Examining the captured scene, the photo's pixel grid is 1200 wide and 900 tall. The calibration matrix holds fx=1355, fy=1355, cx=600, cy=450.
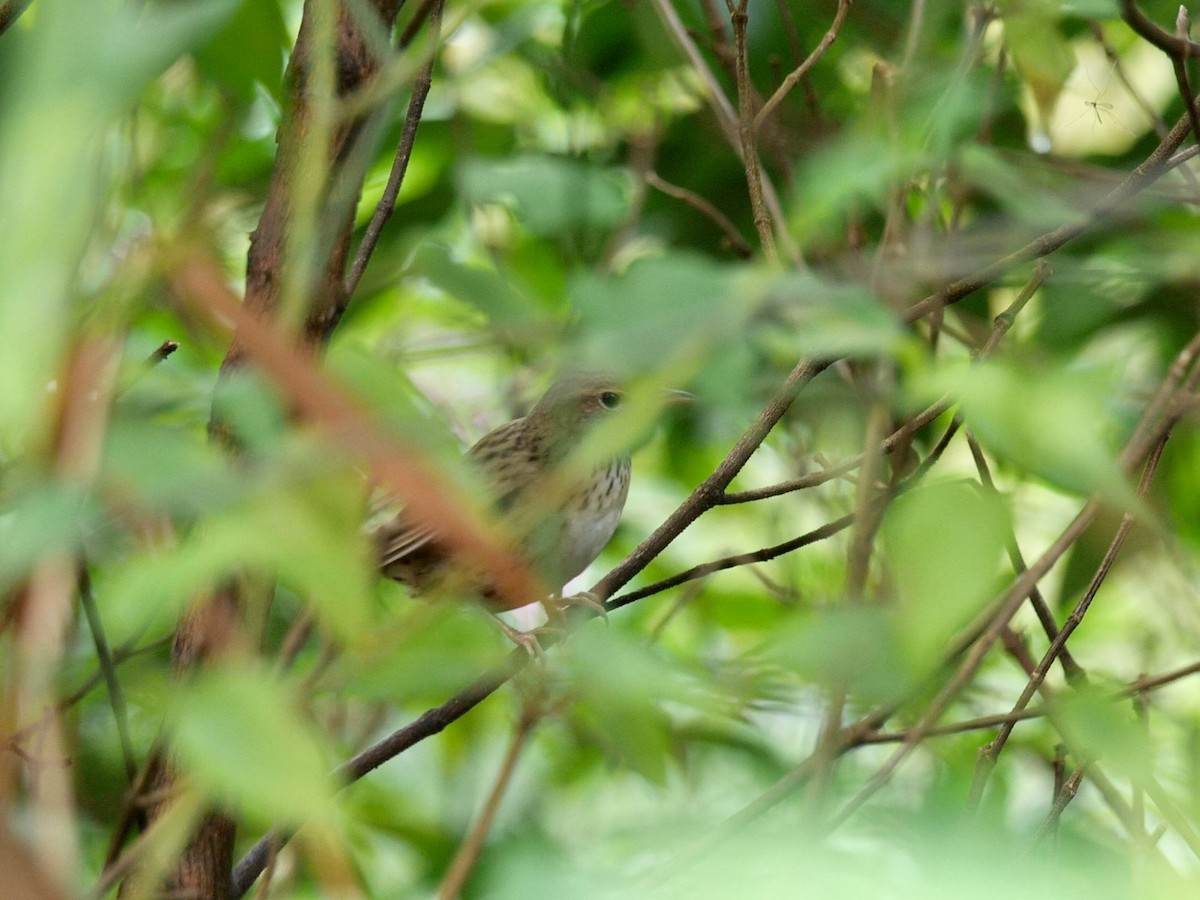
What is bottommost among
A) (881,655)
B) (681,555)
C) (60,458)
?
(681,555)

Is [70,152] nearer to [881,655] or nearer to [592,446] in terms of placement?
[592,446]

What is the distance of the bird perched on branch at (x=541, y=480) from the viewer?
10.9 ft

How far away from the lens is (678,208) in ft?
11.5

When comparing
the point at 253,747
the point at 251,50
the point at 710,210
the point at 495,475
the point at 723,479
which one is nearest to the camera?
the point at 253,747

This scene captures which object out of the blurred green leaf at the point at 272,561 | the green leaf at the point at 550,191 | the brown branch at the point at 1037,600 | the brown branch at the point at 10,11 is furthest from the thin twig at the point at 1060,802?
the brown branch at the point at 10,11

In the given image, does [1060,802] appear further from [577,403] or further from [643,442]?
[577,403]

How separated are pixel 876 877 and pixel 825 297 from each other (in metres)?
0.44

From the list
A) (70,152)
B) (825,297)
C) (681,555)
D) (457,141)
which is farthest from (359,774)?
(681,555)

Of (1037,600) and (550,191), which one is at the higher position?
(550,191)

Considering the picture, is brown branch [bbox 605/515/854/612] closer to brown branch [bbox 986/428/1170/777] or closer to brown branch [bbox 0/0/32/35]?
brown branch [bbox 986/428/1170/777]

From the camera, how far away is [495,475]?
361 cm

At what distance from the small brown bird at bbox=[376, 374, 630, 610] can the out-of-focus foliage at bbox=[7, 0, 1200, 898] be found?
0.57ft

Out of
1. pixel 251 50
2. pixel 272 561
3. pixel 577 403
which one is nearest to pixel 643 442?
pixel 251 50

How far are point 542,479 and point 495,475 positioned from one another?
515mm
